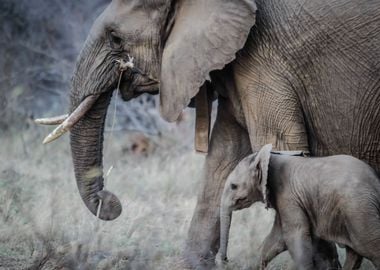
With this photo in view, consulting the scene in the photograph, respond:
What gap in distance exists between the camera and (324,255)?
7.10 metres

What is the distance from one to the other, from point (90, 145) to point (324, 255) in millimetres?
1640

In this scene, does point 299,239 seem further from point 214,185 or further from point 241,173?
point 214,185

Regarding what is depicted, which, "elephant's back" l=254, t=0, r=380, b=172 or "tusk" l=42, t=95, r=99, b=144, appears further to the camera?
"tusk" l=42, t=95, r=99, b=144

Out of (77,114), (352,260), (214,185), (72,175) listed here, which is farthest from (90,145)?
(72,175)

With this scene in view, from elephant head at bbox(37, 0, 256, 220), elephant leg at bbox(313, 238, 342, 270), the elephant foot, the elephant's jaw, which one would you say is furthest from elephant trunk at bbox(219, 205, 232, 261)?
the elephant's jaw

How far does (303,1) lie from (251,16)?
0.33 m

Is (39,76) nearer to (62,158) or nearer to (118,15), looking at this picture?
(62,158)

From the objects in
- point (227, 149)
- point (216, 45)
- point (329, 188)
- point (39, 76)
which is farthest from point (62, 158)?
point (329, 188)

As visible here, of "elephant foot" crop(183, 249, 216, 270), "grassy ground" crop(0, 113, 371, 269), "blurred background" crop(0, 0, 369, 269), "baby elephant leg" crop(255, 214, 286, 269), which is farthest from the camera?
"elephant foot" crop(183, 249, 216, 270)

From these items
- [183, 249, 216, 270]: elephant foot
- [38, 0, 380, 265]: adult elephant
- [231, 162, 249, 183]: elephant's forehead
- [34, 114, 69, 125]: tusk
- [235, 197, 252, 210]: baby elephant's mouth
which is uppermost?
[38, 0, 380, 265]: adult elephant

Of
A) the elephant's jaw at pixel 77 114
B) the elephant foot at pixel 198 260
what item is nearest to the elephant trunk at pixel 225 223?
the elephant foot at pixel 198 260

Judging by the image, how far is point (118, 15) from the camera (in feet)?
24.1

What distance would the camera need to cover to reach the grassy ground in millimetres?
7121

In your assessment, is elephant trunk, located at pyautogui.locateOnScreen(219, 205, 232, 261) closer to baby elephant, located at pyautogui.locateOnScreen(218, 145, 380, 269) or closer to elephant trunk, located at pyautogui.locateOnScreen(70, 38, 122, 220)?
baby elephant, located at pyautogui.locateOnScreen(218, 145, 380, 269)
